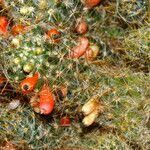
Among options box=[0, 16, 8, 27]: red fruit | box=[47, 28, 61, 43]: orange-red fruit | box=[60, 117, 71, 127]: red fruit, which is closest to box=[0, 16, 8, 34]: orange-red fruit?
box=[0, 16, 8, 27]: red fruit

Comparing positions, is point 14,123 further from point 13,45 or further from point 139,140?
point 139,140

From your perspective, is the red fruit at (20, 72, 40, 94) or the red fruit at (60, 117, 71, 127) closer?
the red fruit at (20, 72, 40, 94)

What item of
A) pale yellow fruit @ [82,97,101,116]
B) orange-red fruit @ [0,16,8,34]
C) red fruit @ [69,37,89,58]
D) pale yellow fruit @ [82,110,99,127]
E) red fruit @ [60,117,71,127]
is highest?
orange-red fruit @ [0,16,8,34]

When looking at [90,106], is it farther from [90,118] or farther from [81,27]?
[81,27]

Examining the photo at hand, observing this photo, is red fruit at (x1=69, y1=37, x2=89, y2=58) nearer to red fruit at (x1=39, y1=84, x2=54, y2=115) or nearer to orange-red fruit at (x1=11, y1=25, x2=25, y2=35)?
red fruit at (x1=39, y1=84, x2=54, y2=115)

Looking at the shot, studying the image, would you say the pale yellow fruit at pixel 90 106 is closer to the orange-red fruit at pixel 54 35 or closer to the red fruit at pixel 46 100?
the red fruit at pixel 46 100

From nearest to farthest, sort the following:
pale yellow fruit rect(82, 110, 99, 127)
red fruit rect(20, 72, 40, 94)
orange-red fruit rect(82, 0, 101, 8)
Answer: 1. red fruit rect(20, 72, 40, 94)
2. pale yellow fruit rect(82, 110, 99, 127)
3. orange-red fruit rect(82, 0, 101, 8)

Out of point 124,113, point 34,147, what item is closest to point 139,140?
point 124,113

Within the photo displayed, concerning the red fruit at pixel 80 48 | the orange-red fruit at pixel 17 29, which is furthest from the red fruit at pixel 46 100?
the orange-red fruit at pixel 17 29
